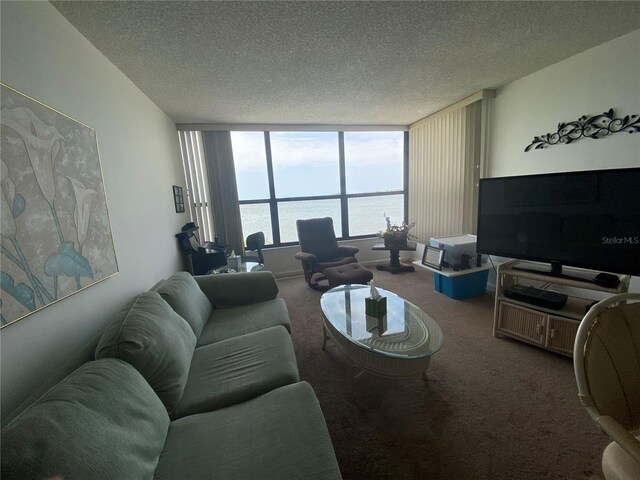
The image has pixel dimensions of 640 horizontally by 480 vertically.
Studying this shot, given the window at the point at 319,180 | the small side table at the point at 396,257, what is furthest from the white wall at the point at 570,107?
the window at the point at 319,180

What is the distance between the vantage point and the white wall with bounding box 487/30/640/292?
6.40 feet

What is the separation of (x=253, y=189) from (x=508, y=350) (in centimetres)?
374

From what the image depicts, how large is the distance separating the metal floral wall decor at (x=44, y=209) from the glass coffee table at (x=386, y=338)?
1.50 m

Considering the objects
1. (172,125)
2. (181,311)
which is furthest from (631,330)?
(172,125)

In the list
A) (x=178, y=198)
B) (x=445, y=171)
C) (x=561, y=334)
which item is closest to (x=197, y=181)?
(x=178, y=198)

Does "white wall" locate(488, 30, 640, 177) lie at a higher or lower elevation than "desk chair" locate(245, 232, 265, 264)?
higher

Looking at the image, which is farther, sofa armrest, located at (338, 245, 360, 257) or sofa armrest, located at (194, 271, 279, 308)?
sofa armrest, located at (338, 245, 360, 257)

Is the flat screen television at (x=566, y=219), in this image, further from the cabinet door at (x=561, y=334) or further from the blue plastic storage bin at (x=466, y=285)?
the blue plastic storage bin at (x=466, y=285)

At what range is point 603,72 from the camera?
2055mm

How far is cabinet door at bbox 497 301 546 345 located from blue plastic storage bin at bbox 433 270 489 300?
802mm

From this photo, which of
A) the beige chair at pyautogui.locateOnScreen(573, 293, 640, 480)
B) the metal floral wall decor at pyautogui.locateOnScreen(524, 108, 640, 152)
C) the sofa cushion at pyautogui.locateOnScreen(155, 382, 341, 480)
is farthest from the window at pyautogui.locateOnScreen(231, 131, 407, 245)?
the beige chair at pyautogui.locateOnScreen(573, 293, 640, 480)

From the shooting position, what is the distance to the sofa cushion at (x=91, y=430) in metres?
0.61

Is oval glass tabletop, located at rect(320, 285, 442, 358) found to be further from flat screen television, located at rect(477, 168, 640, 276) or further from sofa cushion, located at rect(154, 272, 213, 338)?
flat screen television, located at rect(477, 168, 640, 276)

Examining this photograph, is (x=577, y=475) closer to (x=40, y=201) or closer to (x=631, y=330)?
(x=631, y=330)
